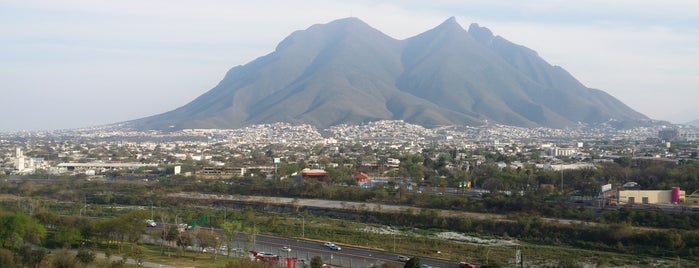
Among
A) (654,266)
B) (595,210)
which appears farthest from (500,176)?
(654,266)

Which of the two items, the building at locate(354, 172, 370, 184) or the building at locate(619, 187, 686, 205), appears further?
the building at locate(354, 172, 370, 184)

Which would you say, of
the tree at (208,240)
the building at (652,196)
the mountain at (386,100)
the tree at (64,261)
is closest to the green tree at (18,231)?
the tree at (64,261)

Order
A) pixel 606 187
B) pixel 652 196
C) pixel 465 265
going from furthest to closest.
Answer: pixel 606 187 → pixel 652 196 → pixel 465 265

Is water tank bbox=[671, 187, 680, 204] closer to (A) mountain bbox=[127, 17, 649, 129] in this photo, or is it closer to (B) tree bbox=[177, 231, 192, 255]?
→ (B) tree bbox=[177, 231, 192, 255]

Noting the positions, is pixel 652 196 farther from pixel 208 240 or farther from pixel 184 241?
pixel 184 241

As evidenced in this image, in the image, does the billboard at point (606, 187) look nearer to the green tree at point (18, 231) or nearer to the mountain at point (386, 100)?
the green tree at point (18, 231)

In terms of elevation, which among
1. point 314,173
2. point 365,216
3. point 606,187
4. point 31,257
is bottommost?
point 365,216

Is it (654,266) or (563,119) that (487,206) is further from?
(563,119)

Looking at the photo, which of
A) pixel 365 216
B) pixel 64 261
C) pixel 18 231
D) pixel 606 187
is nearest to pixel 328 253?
pixel 64 261

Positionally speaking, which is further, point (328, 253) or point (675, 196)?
point (675, 196)

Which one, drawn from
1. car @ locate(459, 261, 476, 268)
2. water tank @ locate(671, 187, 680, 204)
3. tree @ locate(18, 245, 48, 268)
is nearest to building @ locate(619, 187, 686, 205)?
water tank @ locate(671, 187, 680, 204)

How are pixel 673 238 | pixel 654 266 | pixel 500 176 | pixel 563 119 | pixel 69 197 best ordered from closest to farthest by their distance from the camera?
pixel 654 266 → pixel 673 238 → pixel 69 197 → pixel 500 176 → pixel 563 119
